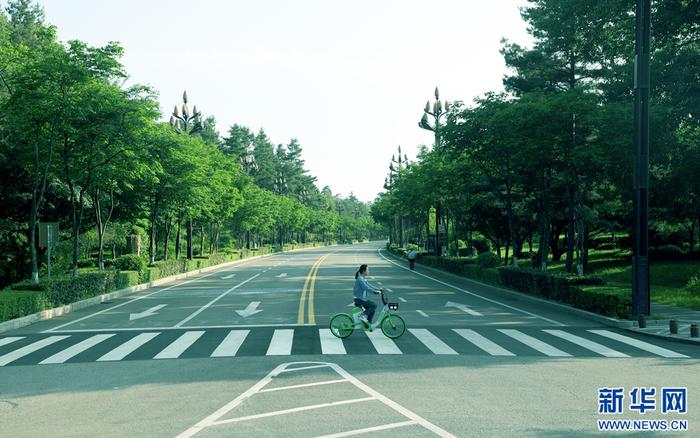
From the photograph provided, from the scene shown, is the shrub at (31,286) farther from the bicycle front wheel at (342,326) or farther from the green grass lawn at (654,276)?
the green grass lawn at (654,276)

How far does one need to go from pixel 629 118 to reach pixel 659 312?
798 centimetres

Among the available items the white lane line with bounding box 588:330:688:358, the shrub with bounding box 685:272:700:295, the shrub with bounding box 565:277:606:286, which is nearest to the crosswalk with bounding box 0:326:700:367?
the white lane line with bounding box 588:330:688:358

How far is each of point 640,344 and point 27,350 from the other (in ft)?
43.6

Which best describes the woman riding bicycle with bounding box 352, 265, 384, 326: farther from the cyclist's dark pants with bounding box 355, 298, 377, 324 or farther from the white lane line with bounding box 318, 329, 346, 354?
Result: the white lane line with bounding box 318, 329, 346, 354

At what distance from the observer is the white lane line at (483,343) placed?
14.0 metres

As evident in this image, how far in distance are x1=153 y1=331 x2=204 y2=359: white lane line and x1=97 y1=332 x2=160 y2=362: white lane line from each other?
0.70 m

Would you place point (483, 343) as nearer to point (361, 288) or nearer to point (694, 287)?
point (361, 288)

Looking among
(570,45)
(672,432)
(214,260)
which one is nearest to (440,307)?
(672,432)

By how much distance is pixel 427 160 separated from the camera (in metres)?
48.7

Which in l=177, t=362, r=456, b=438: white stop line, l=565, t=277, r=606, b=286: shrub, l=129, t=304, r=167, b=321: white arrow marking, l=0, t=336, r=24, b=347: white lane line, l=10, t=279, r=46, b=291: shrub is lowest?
l=129, t=304, r=167, b=321: white arrow marking

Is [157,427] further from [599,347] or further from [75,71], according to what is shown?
[75,71]

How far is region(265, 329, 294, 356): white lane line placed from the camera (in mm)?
13812

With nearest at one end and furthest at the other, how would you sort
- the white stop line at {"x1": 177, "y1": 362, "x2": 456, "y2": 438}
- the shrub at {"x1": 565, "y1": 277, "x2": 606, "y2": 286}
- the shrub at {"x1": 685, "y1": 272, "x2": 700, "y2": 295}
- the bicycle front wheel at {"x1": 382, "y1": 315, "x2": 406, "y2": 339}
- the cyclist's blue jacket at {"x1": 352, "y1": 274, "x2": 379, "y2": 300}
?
1. the white stop line at {"x1": 177, "y1": 362, "x2": 456, "y2": 438}
2. the cyclist's blue jacket at {"x1": 352, "y1": 274, "x2": 379, "y2": 300}
3. the bicycle front wheel at {"x1": 382, "y1": 315, "x2": 406, "y2": 339}
4. the shrub at {"x1": 565, "y1": 277, "x2": 606, "y2": 286}
5. the shrub at {"x1": 685, "y1": 272, "x2": 700, "y2": 295}

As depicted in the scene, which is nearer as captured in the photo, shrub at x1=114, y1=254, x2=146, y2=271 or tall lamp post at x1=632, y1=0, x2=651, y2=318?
tall lamp post at x1=632, y1=0, x2=651, y2=318
